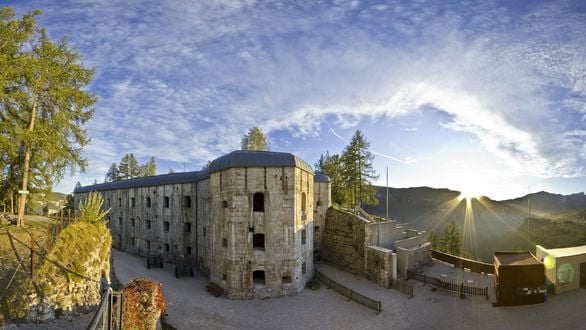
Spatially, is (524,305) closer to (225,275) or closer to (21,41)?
(225,275)

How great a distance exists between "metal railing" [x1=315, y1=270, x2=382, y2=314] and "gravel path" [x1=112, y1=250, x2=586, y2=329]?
361 millimetres

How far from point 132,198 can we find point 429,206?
128069mm

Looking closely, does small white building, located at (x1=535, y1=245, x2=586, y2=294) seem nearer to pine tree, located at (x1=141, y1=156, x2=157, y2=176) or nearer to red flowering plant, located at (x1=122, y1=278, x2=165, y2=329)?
red flowering plant, located at (x1=122, y1=278, x2=165, y2=329)

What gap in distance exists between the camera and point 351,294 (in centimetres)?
2155

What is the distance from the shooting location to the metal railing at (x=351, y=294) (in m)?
19.7

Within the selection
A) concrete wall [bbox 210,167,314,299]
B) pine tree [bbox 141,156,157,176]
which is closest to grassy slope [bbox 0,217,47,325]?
concrete wall [bbox 210,167,314,299]

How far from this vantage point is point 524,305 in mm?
17562

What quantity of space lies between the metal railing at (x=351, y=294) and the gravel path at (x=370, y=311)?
14.2 inches

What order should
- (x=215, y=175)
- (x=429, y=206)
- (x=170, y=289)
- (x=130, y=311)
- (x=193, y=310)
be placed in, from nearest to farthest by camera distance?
(x=130, y=311)
(x=193, y=310)
(x=170, y=289)
(x=215, y=175)
(x=429, y=206)

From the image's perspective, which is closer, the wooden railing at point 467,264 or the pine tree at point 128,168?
the wooden railing at point 467,264

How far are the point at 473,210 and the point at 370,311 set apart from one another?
405 ft

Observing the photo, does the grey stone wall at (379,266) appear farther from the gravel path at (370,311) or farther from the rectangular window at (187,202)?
the rectangular window at (187,202)

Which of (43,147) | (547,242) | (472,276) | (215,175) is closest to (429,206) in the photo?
(547,242)

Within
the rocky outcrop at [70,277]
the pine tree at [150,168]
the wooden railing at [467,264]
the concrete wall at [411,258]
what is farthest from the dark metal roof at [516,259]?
A: the pine tree at [150,168]
